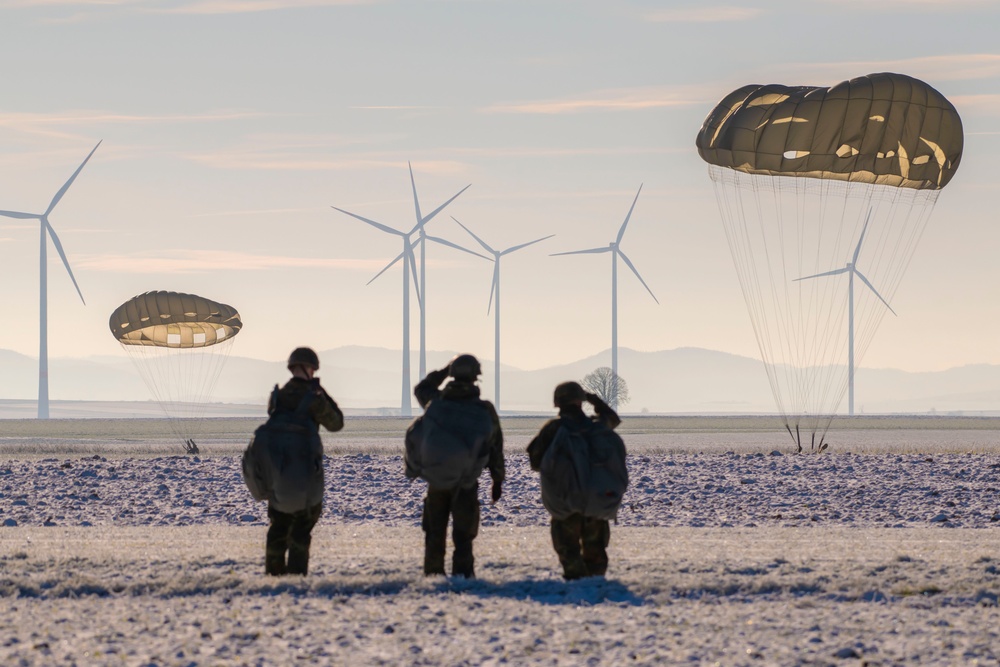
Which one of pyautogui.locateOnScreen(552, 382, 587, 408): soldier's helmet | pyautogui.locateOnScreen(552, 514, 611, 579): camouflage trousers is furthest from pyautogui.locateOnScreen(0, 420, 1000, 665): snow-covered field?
pyautogui.locateOnScreen(552, 382, 587, 408): soldier's helmet

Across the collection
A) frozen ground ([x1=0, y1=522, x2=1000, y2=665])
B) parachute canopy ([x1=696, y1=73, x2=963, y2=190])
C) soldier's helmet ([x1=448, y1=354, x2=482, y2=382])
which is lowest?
frozen ground ([x1=0, y1=522, x2=1000, y2=665])

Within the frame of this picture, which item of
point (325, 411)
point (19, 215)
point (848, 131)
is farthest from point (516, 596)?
point (19, 215)

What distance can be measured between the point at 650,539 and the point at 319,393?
→ 21.2 feet

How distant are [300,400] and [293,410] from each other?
10cm

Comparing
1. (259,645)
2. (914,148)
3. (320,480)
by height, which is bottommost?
(259,645)

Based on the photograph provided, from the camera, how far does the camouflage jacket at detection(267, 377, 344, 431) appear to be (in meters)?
11.5

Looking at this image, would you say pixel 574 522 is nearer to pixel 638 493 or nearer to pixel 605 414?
pixel 605 414

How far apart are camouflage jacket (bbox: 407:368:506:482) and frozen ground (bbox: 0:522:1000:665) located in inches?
36.3

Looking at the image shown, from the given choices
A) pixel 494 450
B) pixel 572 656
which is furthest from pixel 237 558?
pixel 572 656

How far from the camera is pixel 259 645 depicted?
908 centimetres

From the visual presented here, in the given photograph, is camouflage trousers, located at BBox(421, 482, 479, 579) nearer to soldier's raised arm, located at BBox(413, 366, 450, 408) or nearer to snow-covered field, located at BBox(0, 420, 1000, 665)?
snow-covered field, located at BBox(0, 420, 1000, 665)

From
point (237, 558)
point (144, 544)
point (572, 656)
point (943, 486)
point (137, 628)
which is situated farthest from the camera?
point (943, 486)

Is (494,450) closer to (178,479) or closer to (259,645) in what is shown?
(259,645)

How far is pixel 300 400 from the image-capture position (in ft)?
38.0
